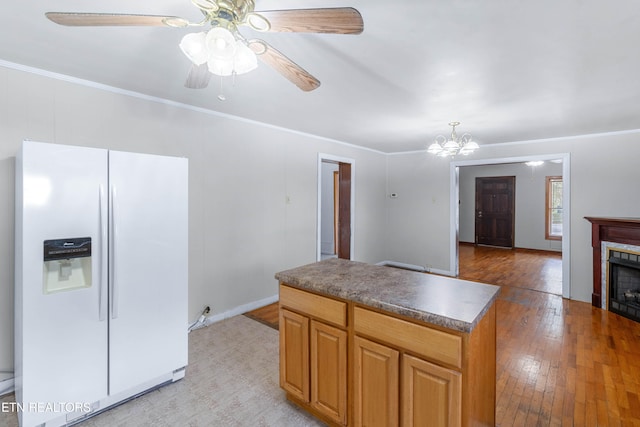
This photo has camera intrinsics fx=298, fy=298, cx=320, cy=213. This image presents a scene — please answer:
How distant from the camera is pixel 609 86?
2449 mm

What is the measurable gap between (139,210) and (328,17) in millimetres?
1794

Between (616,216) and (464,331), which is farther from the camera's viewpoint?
(616,216)

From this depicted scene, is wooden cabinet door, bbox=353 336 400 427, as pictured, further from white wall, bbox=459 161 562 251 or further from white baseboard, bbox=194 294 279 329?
A: white wall, bbox=459 161 562 251

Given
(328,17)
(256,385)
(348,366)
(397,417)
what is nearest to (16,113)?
(328,17)

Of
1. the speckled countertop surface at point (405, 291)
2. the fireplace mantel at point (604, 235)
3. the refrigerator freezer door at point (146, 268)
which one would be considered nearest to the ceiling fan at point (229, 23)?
the refrigerator freezer door at point (146, 268)

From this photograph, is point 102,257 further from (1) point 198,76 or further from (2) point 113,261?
(1) point 198,76

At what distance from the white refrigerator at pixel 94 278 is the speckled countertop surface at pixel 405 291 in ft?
3.33

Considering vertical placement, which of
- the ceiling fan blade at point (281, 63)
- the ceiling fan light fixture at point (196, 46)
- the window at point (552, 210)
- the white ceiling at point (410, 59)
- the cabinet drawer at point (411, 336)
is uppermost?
the white ceiling at point (410, 59)

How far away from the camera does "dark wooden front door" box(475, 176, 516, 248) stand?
8320mm

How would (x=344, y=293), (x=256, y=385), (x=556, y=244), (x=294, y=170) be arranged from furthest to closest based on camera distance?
(x=556, y=244), (x=294, y=170), (x=256, y=385), (x=344, y=293)

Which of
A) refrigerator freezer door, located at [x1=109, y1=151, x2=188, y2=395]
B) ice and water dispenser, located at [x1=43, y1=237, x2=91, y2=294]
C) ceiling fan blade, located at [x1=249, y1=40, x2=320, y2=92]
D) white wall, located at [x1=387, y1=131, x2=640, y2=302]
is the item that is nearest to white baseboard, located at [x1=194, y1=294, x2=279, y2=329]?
refrigerator freezer door, located at [x1=109, y1=151, x2=188, y2=395]

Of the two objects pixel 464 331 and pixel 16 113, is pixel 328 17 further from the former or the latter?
pixel 16 113

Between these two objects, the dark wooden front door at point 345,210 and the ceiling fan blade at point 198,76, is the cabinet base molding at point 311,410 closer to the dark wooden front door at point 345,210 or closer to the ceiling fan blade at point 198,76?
the ceiling fan blade at point 198,76

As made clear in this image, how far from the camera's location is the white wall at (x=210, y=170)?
86.8 inches
